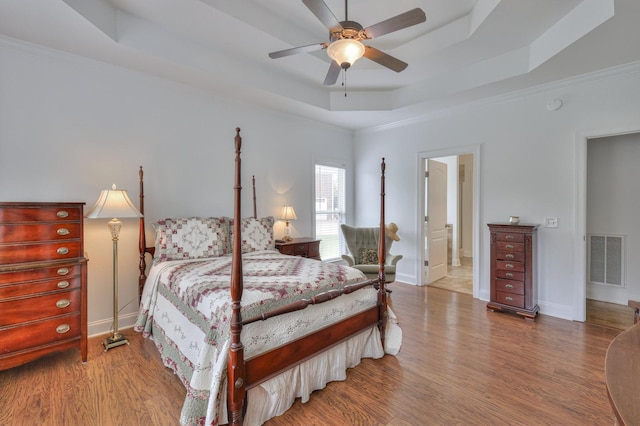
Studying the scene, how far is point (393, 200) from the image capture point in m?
5.18

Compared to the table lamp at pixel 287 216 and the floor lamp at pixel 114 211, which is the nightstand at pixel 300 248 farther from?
the floor lamp at pixel 114 211

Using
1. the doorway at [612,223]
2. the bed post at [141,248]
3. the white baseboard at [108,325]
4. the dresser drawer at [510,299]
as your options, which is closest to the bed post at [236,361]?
the bed post at [141,248]

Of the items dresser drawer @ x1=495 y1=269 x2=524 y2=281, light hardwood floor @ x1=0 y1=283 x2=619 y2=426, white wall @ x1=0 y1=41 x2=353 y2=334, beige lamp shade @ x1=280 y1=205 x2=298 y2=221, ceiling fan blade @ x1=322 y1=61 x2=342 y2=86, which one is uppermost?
ceiling fan blade @ x1=322 y1=61 x2=342 y2=86

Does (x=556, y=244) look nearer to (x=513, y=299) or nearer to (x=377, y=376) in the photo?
(x=513, y=299)

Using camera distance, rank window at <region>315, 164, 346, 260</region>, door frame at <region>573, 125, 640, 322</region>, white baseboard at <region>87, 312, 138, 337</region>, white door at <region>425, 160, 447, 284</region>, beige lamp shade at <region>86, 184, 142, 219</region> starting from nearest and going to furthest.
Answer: beige lamp shade at <region>86, 184, 142, 219</region> → white baseboard at <region>87, 312, 138, 337</region> → door frame at <region>573, 125, 640, 322</region> → white door at <region>425, 160, 447, 284</region> → window at <region>315, 164, 346, 260</region>

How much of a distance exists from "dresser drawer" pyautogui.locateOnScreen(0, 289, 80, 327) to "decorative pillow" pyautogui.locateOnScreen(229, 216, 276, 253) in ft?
4.92

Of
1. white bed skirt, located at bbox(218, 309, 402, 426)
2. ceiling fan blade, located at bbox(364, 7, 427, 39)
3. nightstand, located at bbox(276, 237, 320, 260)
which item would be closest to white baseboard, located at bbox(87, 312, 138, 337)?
nightstand, located at bbox(276, 237, 320, 260)

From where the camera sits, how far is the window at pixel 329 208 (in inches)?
206

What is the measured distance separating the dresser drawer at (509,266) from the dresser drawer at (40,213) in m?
4.40

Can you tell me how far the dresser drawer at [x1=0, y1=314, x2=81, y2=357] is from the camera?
2.12 metres

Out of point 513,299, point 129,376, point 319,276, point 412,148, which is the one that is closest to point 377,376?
point 319,276

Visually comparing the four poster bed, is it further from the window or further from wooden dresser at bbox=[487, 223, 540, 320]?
the window

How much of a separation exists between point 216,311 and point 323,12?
1.96 meters

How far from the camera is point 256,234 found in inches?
140
